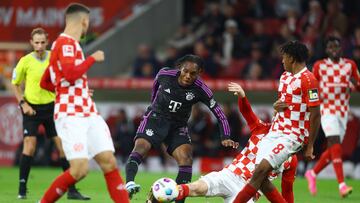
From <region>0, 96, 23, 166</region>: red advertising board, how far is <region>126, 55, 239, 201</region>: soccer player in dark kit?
1063 centimetres

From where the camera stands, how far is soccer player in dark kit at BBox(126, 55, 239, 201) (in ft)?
36.8

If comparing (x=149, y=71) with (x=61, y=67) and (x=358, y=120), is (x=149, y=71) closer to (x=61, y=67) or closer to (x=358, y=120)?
(x=358, y=120)

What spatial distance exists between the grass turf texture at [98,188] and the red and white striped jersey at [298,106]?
275 centimetres

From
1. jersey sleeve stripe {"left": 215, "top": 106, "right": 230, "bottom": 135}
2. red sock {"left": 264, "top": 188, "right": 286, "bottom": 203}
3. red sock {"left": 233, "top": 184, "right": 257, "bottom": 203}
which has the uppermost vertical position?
jersey sleeve stripe {"left": 215, "top": 106, "right": 230, "bottom": 135}

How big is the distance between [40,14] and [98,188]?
11313 millimetres

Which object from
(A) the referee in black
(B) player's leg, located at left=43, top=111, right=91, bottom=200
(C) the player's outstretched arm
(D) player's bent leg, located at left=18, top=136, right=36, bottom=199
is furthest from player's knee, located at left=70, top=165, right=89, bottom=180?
(D) player's bent leg, located at left=18, top=136, right=36, bottom=199

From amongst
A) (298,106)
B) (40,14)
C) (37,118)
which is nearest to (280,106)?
(298,106)

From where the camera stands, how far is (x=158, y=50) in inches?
970

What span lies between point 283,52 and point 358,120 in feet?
32.7

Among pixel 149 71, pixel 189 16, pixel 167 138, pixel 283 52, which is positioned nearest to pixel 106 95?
pixel 149 71

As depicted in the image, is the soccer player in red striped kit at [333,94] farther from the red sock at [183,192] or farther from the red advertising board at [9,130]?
the red advertising board at [9,130]

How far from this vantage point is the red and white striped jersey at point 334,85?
14891 mm

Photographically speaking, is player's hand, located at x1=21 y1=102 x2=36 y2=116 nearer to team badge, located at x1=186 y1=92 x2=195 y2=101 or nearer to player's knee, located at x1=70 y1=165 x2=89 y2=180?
team badge, located at x1=186 y1=92 x2=195 y2=101

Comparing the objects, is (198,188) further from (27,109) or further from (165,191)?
(27,109)
